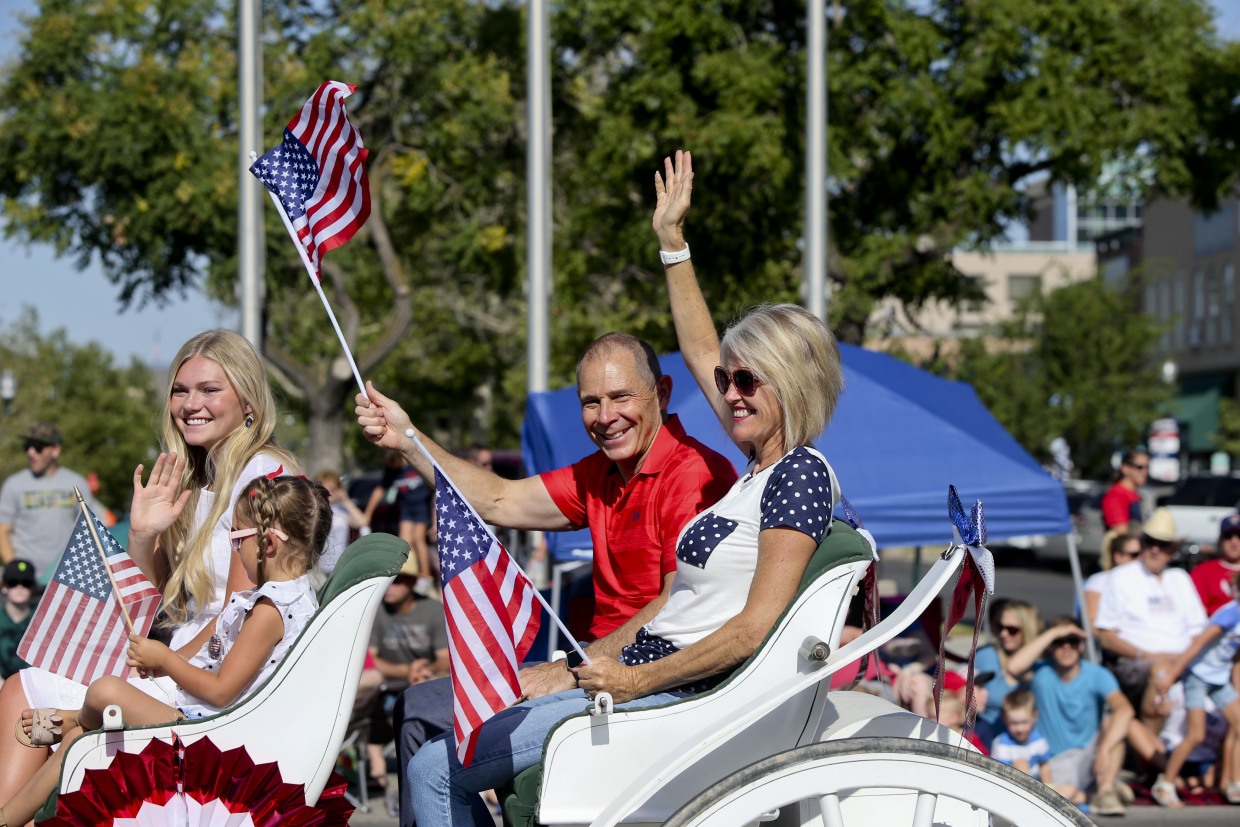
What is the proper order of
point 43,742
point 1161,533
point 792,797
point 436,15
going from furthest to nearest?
point 436,15
point 1161,533
point 43,742
point 792,797

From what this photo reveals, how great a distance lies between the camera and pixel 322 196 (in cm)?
455

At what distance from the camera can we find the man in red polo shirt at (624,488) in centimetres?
411

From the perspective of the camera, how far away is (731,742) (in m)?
3.41

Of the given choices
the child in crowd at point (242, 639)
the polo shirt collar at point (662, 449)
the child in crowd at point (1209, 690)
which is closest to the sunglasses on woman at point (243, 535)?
the child in crowd at point (242, 639)

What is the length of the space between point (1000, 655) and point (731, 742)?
5.44m

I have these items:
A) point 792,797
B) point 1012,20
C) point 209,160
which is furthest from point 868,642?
point 209,160

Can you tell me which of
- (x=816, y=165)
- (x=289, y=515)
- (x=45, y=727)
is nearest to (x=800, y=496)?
(x=289, y=515)

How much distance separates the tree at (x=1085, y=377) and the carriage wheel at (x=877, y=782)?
138 feet

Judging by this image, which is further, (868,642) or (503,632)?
(503,632)

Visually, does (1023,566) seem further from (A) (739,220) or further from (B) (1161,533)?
(B) (1161,533)

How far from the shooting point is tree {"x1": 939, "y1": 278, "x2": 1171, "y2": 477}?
44.8 m

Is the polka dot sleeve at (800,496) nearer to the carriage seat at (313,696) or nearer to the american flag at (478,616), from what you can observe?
the american flag at (478,616)

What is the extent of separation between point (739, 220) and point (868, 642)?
16.1 metres

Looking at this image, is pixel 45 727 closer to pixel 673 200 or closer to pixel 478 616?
pixel 478 616
